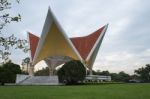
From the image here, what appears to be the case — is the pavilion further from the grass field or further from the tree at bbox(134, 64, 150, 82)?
the grass field

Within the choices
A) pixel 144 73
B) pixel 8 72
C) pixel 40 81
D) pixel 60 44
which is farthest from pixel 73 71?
pixel 144 73

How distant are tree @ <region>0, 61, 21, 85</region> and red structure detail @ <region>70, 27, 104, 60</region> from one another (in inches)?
392

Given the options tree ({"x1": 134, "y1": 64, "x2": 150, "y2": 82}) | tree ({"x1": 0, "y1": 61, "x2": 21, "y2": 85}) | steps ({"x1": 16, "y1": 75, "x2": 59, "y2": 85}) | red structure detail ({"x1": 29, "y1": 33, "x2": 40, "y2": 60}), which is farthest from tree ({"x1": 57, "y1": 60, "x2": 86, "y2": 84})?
tree ({"x1": 134, "y1": 64, "x2": 150, "y2": 82})

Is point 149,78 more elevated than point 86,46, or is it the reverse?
point 86,46

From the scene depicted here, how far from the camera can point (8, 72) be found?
131ft

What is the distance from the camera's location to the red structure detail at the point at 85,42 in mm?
42812

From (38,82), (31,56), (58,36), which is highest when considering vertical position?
(58,36)

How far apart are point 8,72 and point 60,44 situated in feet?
33.1

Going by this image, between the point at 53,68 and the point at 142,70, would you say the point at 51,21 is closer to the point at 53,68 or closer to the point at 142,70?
the point at 53,68

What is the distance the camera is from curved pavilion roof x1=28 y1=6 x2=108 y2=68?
40.8m

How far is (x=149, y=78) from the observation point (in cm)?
6175

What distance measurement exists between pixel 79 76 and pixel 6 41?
92.2 feet

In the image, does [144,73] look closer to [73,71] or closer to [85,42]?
[85,42]

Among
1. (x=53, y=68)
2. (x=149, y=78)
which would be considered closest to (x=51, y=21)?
(x=53, y=68)
